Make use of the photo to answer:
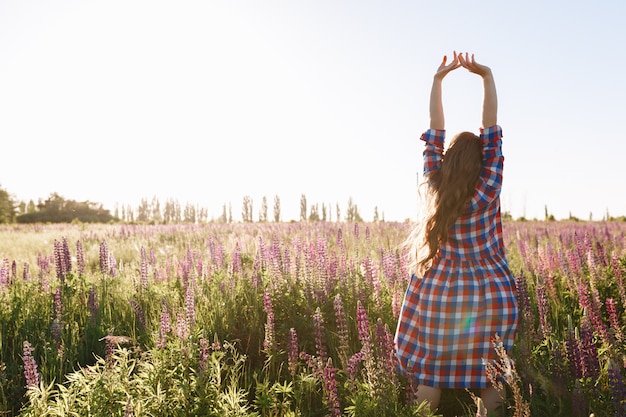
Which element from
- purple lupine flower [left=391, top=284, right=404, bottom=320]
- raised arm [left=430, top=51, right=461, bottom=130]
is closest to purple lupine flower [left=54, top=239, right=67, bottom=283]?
purple lupine flower [left=391, top=284, right=404, bottom=320]

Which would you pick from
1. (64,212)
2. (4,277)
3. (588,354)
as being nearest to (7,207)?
(64,212)

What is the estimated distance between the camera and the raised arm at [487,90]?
11.5 feet

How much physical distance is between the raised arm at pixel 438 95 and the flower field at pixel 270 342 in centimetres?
149

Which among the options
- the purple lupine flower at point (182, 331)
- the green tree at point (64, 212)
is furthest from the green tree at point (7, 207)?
the purple lupine flower at point (182, 331)

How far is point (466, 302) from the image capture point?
3199 millimetres

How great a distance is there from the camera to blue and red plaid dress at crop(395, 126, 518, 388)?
3.16 m

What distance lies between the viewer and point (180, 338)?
3.63 metres

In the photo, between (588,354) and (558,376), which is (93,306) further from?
(588,354)

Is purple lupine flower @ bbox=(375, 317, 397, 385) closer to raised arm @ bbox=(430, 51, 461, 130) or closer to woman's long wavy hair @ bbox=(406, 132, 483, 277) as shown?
woman's long wavy hair @ bbox=(406, 132, 483, 277)

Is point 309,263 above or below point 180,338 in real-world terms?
above

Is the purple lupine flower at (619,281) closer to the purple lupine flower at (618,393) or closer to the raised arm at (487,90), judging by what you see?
the purple lupine flower at (618,393)

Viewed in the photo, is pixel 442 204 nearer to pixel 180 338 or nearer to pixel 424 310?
pixel 424 310

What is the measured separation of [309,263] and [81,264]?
2.96 metres

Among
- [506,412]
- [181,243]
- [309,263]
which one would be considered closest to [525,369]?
[506,412]
